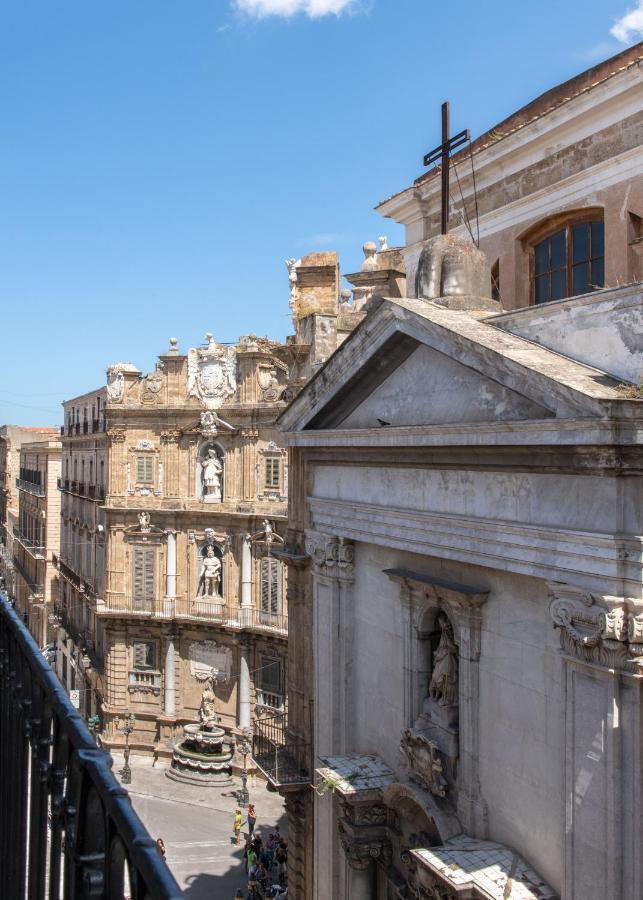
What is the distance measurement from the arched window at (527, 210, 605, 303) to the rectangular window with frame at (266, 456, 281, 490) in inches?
790

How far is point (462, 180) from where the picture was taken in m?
13.7

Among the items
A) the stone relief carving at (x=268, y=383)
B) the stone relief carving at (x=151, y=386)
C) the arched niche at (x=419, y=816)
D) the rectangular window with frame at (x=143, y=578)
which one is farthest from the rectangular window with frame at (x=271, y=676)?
the arched niche at (x=419, y=816)

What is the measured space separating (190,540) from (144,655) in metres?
5.00

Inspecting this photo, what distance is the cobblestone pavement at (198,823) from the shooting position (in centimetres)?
2233

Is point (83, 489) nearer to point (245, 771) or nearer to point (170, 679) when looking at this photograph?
point (170, 679)

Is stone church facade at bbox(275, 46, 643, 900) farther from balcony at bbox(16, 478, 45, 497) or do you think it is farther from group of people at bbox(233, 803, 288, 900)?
balcony at bbox(16, 478, 45, 497)

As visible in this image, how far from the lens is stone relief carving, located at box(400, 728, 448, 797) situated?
31.6 ft

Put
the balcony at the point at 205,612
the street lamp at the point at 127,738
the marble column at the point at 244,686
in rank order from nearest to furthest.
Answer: the street lamp at the point at 127,738
the balcony at the point at 205,612
the marble column at the point at 244,686

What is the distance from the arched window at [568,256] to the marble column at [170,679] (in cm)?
2446

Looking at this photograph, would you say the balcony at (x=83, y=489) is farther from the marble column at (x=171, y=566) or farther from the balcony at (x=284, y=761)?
the balcony at (x=284, y=761)

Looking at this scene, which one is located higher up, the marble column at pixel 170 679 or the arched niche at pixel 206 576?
the arched niche at pixel 206 576

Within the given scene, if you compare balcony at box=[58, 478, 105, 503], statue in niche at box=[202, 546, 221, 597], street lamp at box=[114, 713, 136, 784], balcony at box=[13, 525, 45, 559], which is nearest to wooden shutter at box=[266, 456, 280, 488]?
statue in niche at box=[202, 546, 221, 597]

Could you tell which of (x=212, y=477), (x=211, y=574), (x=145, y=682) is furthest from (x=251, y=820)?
(x=212, y=477)

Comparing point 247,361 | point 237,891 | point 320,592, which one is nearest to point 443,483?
point 320,592
